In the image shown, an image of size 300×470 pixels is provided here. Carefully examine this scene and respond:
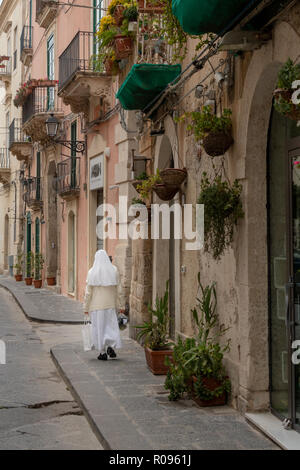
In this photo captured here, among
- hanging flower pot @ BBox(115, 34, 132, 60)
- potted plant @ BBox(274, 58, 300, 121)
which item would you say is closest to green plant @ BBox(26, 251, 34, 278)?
hanging flower pot @ BBox(115, 34, 132, 60)

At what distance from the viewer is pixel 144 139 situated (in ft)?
35.5

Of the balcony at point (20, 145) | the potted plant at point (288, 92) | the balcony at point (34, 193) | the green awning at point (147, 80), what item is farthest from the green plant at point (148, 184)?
the balcony at point (20, 145)

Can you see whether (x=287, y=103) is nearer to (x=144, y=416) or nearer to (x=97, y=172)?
(x=144, y=416)

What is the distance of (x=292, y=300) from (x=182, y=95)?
4014mm

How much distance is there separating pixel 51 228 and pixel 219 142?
1758cm

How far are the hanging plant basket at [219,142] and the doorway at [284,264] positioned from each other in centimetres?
47

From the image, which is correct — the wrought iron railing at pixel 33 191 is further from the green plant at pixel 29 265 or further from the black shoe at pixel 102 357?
the black shoe at pixel 102 357

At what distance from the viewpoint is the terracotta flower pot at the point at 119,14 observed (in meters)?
10.6

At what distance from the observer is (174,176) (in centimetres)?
807

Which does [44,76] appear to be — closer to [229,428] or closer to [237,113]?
[237,113]

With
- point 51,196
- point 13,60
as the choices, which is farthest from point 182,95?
point 13,60

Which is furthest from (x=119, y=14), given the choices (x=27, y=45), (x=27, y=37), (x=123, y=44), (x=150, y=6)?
(x=27, y=37)

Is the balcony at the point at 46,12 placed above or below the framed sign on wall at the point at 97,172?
above

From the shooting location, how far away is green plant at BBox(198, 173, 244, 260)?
6.15m
